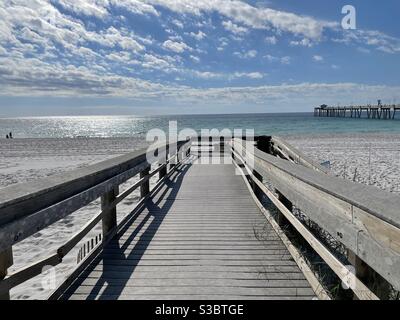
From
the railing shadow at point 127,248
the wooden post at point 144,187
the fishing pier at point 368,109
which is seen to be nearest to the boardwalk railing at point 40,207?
the railing shadow at point 127,248

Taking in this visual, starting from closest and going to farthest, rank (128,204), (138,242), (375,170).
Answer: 1. (138,242)
2. (128,204)
3. (375,170)

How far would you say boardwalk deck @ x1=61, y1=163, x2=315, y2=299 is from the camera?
9.59ft

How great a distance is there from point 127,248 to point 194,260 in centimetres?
89

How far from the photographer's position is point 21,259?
5043mm

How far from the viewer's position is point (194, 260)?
11.9ft

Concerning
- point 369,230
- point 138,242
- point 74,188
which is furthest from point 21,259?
point 369,230

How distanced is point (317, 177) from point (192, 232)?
236cm

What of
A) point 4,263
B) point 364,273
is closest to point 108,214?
point 4,263

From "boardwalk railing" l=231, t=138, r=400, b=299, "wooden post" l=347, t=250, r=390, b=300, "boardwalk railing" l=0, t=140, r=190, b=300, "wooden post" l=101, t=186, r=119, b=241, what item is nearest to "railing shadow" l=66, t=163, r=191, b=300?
"wooden post" l=101, t=186, r=119, b=241

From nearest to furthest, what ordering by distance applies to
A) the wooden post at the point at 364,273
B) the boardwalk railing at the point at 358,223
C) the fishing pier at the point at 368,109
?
the boardwalk railing at the point at 358,223
the wooden post at the point at 364,273
the fishing pier at the point at 368,109

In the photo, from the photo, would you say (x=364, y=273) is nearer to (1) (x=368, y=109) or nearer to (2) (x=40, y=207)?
(2) (x=40, y=207)

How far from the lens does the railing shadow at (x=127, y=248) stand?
3002 millimetres

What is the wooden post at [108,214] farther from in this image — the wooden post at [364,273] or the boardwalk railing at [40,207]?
the wooden post at [364,273]
